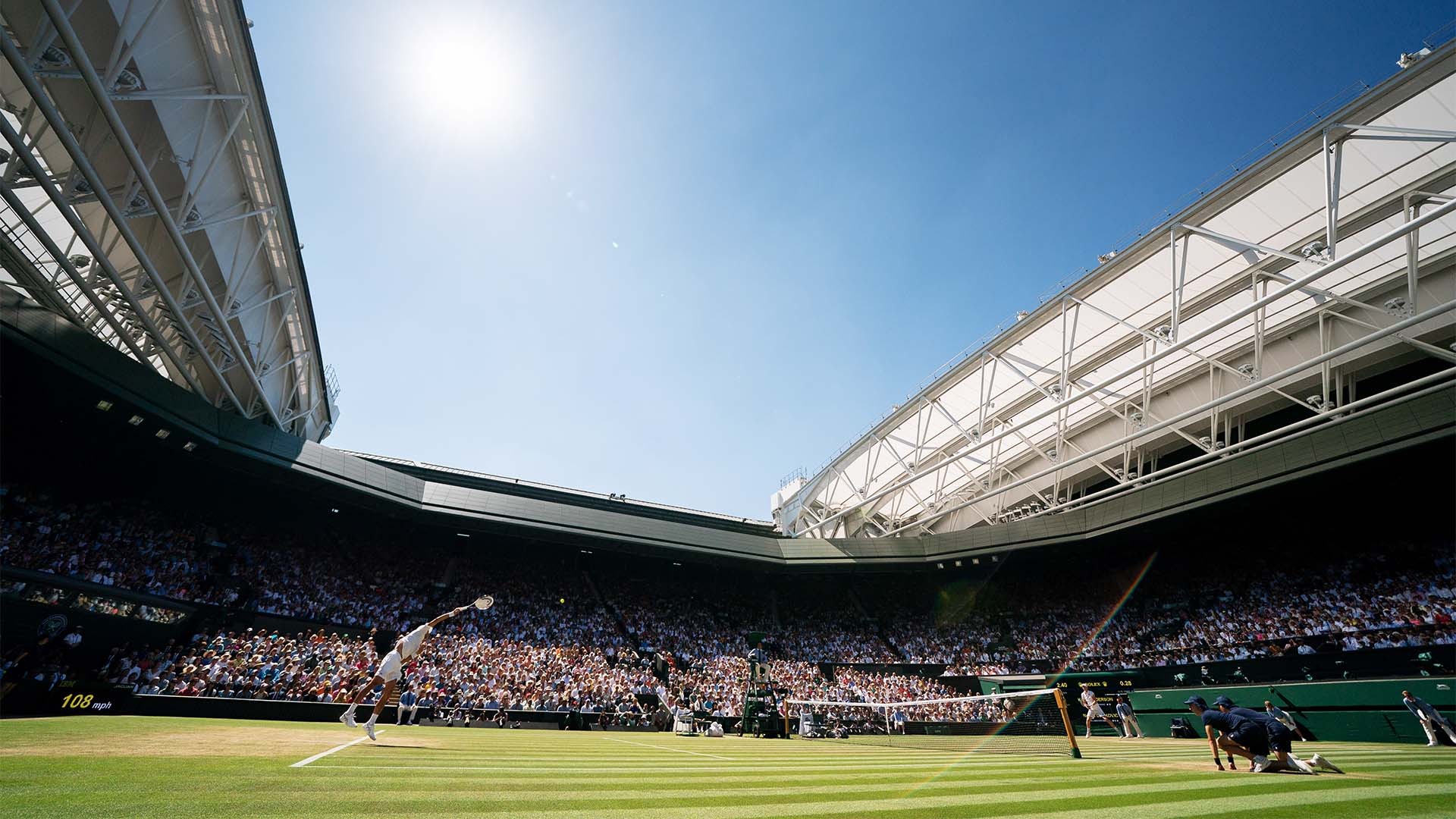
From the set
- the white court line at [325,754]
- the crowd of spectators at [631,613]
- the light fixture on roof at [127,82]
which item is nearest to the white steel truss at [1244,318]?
the crowd of spectators at [631,613]

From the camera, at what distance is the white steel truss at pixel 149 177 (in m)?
11.9

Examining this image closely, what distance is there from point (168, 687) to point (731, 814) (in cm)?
2121

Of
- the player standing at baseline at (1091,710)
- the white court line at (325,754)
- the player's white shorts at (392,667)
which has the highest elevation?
the player's white shorts at (392,667)

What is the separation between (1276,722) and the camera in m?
7.79

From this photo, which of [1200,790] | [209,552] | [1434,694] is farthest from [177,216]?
[1434,694]

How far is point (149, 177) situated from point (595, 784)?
607 inches

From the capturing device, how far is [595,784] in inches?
243

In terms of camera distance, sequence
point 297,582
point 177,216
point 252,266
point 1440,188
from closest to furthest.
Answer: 1. point 177,216
2. point 1440,188
3. point 252,266
4. point 297,582

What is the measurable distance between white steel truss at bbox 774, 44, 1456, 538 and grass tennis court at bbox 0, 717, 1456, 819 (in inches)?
491

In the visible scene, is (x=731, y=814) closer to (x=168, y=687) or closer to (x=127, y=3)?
(x=127, y=3)

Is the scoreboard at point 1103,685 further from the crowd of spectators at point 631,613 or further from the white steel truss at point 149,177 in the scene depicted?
the white steel truss at point 149,177

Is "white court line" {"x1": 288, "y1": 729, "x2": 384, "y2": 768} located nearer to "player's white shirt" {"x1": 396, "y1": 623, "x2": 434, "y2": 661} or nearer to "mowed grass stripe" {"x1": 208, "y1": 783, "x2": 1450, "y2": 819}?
"player's white shirt" {"x1": 396, "y1": 623, "x2": 434, "y2": 661}

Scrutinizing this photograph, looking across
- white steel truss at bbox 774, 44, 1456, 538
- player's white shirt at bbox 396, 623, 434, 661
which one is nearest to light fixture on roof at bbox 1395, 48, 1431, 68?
white steel truss at bbox 774, 44, 1456, 538

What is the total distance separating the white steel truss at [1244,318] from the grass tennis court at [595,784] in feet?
→ 40.9
